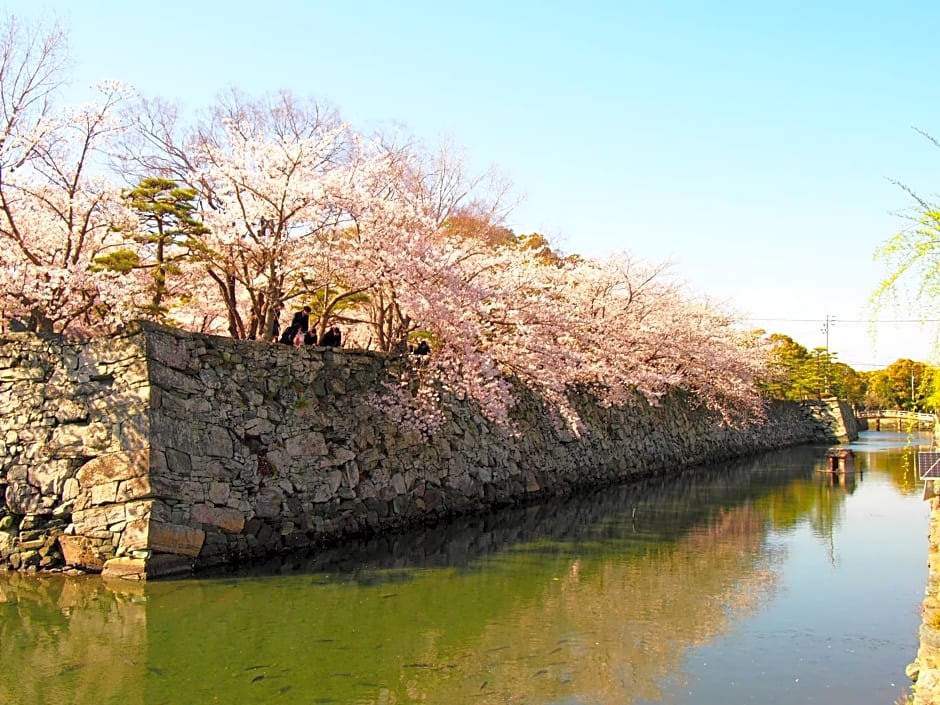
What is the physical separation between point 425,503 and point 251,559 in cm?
360

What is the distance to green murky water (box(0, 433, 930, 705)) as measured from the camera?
6074 millimetres

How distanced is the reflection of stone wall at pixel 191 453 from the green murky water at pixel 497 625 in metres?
0.52

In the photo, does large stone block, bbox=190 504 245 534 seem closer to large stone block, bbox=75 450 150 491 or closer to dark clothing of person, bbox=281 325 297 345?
large stone block, bbox=75 450 150 491

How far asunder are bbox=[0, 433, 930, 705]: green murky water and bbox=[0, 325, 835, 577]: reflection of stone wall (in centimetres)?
52

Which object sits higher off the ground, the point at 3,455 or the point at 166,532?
the point at 3,455

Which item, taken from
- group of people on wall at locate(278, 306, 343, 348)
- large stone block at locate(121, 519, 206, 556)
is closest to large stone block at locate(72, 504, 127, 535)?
large stone block at locate(121, 519, 206, 556)

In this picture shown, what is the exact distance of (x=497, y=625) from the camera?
775cm

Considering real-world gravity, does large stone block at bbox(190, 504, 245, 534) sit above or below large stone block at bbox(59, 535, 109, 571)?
above

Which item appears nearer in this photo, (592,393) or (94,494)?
(94,494)

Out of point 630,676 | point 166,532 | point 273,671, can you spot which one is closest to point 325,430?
point 166,532

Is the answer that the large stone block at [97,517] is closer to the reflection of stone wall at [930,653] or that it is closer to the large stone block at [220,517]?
the large stone block at [220,517]

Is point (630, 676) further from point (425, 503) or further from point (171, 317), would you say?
point (171, 317)

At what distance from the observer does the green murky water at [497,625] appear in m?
6.07

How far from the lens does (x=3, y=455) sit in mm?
9375
